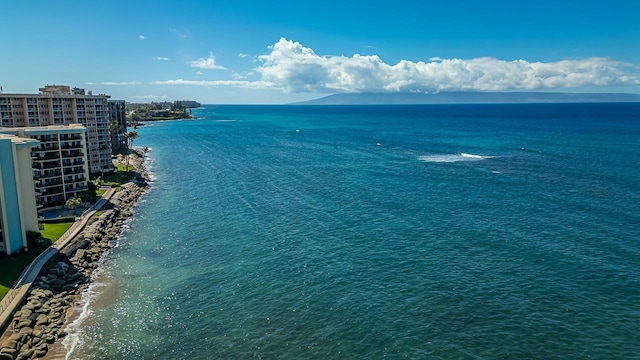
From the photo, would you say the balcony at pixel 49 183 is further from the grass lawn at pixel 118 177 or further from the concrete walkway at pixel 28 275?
the grass lawn at pixel 118 177

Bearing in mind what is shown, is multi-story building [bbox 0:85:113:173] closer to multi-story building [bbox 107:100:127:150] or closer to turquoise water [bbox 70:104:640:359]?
turquoise water [bbox 70:104:640:359]

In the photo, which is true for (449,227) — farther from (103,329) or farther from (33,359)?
(33,359)

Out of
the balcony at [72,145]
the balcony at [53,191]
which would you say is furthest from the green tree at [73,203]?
the balcony at [72,145]

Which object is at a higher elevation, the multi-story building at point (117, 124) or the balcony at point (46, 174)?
the multi-story building at point (117, 124)

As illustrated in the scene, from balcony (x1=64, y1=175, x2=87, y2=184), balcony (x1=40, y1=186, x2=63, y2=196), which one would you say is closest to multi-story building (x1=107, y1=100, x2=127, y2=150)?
balcony (x1=64, y1=175, x2=87, y2=184)

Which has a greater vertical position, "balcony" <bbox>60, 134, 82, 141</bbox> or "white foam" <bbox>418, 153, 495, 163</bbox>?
"balcony" <bbox>60, 134, 82, 141</bbox>

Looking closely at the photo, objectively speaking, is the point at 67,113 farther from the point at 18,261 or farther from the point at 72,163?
the point at 18,261
